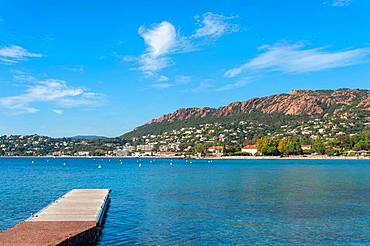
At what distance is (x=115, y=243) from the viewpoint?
107 ft

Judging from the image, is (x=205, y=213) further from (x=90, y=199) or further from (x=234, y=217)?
(x=90, y=199)

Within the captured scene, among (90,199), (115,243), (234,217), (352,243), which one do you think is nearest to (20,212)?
(90,199)

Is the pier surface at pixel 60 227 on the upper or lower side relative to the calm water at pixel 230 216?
upper

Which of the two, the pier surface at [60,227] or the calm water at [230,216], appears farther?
the calm water at [230,216]

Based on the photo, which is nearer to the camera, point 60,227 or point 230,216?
point 60,227

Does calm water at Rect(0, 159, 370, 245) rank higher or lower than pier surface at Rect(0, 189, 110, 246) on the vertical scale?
lower

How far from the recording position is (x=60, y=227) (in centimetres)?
3134

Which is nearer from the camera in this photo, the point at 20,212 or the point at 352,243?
the point at 352,243

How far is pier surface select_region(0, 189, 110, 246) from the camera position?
26594mm

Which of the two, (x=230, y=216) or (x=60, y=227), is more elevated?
(x=60, y=227)

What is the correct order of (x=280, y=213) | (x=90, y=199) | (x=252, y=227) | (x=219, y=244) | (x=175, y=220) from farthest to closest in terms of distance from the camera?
(x=90, y=199) < (x=280, y=213) < (x=175, y=220) < (x=252, y=227) < (x=219, y=244)

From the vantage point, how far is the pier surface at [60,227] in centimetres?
2659

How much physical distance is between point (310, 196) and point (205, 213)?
19.3 meters

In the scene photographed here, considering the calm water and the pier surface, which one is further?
the calm water
